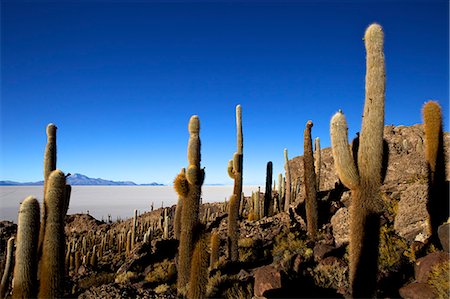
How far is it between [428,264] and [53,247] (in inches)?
262

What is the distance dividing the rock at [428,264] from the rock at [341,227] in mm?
3555

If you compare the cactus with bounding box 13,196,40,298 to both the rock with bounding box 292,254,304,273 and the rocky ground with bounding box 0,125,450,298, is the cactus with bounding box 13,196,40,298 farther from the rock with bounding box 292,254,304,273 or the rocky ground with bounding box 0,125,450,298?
the rock with bounding box 292,254,304,273

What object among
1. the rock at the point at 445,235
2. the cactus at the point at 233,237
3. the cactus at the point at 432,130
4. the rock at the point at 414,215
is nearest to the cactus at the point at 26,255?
the cactus at the point at 233,237

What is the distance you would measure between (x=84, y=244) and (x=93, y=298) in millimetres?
9786

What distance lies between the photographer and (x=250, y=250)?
40.6 feet

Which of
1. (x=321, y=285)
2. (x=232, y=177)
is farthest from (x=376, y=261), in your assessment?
(x=232, y=177)

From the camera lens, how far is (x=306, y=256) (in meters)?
9.94

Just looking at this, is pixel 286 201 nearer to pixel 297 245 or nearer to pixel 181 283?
pixel 297 245

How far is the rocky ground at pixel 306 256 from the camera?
7.11 m

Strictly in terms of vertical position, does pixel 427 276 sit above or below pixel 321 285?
above

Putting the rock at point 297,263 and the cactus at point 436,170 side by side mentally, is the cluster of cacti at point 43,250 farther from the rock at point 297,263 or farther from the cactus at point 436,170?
the cactus at point 436,170

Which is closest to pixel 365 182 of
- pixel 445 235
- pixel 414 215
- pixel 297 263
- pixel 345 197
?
pixel 445 235

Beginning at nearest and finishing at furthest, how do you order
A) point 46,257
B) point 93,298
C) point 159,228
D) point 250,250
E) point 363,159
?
point 46,257
point 93,298
point 363,159
point 250,250
point 159,228

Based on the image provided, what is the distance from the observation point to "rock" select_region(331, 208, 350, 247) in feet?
35.3
